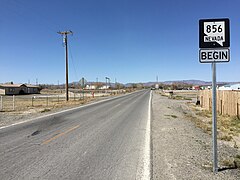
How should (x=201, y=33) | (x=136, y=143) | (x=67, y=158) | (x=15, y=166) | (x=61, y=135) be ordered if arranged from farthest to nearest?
1. (x=61, y=135)
2. (x=136, y=143)
3. (x=67, y=158)
4. (x=15, y=166)
5. (x=201, y=33)

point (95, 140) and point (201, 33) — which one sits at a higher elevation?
point (201, 33)

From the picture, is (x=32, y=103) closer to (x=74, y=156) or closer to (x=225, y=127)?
(x=225, y=127)

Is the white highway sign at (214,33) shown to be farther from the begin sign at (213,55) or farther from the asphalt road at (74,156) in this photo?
the asphalt road at (74,156)

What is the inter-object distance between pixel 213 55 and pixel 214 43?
0.26 m

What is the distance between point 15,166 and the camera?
5043 millimetres

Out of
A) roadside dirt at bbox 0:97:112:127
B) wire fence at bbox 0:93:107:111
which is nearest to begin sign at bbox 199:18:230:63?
roadside dirt at bbox 0:97:112:127

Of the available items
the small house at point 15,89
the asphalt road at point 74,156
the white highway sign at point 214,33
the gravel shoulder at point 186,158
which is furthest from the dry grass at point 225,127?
the small house at point 15,89

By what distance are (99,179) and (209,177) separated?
2.24 meters

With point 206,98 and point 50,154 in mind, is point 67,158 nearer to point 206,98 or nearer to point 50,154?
point 50,154

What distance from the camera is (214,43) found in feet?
15.3

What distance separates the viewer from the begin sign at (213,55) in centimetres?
462

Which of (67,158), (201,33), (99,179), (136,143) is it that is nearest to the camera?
(99,179)

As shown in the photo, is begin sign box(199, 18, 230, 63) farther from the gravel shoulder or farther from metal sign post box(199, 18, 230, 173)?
the gravel shoulder

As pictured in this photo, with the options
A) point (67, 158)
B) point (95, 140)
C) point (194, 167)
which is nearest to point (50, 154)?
point (67, 158)
